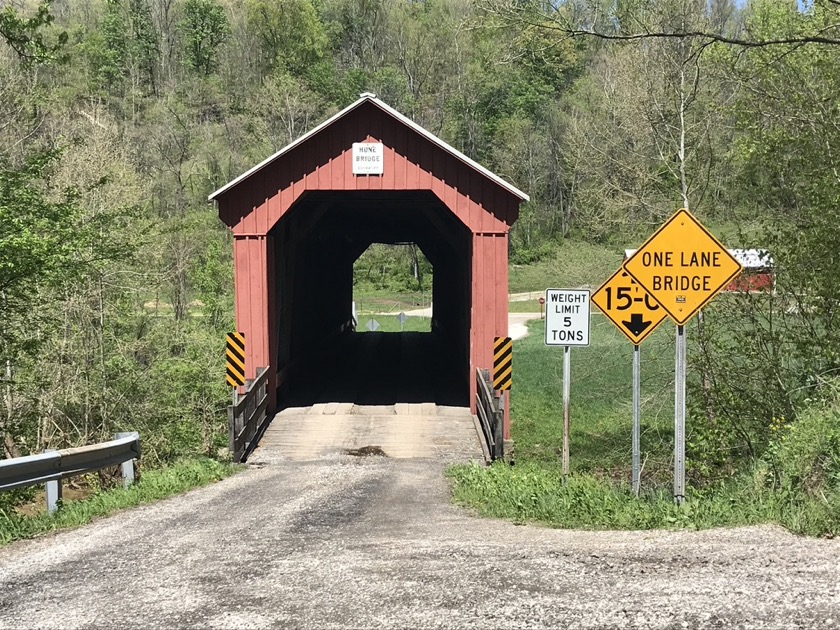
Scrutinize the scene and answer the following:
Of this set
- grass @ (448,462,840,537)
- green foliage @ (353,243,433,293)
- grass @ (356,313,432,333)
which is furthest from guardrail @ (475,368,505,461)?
green foliage @ (353,243,433,293)

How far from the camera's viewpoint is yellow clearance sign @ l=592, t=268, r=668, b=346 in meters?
6.89

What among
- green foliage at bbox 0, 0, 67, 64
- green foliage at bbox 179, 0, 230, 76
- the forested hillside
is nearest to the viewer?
the forested hillside

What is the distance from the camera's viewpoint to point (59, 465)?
24.5ft

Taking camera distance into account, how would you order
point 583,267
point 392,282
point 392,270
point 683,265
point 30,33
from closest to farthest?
point 683,265 → point 30,33 → point 583,267 → point 392,282 → point 392,270

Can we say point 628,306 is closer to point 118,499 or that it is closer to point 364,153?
point 118,499

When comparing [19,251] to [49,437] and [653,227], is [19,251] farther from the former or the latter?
[653,227]

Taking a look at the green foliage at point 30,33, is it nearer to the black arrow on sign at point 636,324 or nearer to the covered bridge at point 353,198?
the covered bridge at point 353,198

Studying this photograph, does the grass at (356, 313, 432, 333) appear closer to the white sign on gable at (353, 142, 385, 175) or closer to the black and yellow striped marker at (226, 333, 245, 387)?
the white sign on gable at (353, 142, 385, 175)

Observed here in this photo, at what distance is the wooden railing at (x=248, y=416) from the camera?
10789 millimetres

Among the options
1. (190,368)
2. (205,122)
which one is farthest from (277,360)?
(205,122)

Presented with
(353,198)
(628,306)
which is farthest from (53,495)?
(353,198)

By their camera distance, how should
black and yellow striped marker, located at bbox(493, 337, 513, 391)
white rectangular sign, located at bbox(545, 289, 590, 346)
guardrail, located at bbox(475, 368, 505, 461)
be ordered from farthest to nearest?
black and yellow striped marker, located at bbox(493, 337, 513, 391)
guardrail, located at bbox(475, 368, 505, 461)
white rectangular sign, located at bbox(545, 289, 590, 346)

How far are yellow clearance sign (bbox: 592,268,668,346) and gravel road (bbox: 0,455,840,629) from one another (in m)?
1.96

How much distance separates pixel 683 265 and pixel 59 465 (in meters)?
5.97
